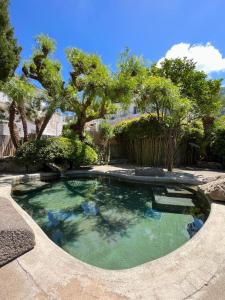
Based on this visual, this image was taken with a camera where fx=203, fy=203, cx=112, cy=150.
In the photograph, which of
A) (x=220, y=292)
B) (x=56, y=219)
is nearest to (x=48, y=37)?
(x=56, y=219)

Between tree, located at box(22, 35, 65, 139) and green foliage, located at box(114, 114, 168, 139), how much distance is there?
511 cm

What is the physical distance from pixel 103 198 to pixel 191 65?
739cm

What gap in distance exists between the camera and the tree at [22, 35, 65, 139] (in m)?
8.58

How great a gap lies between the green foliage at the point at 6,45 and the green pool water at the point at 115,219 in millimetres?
4622

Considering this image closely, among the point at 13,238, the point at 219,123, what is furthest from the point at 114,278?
the point at 219,123

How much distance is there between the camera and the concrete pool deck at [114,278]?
1807mm

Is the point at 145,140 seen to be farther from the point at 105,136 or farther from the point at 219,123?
the point at 219,123

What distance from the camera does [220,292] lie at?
1.87m

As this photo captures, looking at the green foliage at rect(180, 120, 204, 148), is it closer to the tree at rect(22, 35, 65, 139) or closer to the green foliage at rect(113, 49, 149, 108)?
the green foliage at rect(113, 49, 149, 108)

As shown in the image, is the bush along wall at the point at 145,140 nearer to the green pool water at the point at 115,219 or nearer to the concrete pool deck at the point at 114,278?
the green pool water at the point at 115,219

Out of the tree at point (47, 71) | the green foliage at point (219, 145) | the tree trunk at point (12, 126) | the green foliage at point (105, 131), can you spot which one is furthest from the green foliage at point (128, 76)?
the green foliage at point (219, 145)

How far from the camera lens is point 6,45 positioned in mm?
7258

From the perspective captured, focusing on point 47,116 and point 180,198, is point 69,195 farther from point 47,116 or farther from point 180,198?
point 47,116

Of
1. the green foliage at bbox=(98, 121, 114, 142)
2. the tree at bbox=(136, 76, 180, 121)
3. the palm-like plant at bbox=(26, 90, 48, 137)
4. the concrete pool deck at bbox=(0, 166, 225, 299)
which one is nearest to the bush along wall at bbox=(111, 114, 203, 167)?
the green foliage at bbox=(98, 121, 114, 142)
